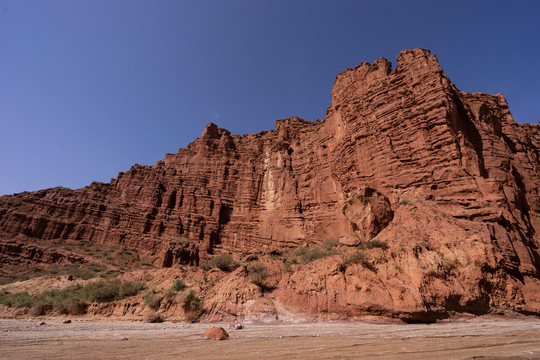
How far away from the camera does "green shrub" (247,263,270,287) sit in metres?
13.0

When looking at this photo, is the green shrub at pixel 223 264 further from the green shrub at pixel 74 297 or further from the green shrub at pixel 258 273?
the green shrub at pixel 74 297

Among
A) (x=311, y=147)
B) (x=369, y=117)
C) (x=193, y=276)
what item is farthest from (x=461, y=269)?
(x=311, y=147)

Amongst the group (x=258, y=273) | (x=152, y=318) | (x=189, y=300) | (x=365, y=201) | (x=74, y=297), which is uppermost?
(x=365, y=201)

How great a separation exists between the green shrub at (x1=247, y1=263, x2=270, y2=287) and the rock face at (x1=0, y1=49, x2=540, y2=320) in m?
1.03

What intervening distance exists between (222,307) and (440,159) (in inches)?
699

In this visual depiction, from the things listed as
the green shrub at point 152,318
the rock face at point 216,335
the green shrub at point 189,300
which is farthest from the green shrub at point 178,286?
the rock face at point 216,335

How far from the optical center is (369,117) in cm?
2677

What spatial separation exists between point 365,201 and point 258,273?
923cm

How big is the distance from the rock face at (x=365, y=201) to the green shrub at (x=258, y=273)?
103cm

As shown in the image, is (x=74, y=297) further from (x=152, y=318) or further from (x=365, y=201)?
(x=365, y=201)

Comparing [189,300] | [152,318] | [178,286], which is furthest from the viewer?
[178,286]

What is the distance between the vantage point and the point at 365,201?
58.9 feet

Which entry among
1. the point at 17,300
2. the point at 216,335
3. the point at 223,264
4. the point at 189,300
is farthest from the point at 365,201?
the point at 17,300

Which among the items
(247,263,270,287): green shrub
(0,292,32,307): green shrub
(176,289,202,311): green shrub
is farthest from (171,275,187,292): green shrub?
(0,292,32,307): green shrub
